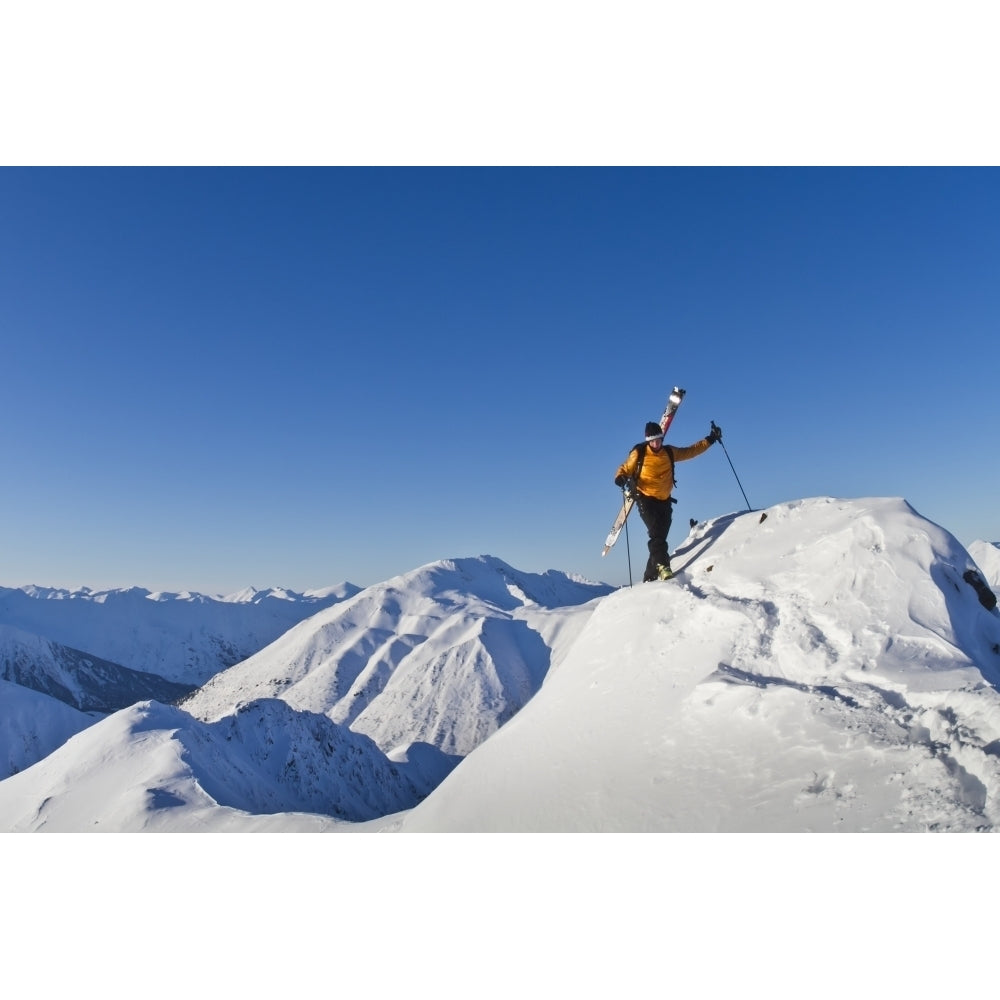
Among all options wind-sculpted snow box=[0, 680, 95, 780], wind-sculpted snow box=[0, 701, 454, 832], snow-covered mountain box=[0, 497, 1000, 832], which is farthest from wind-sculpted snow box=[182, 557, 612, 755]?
snow-covered mountain box=[0, 497, 1000, 832]

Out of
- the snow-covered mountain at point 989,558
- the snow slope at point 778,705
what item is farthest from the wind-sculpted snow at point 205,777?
the snow-covered mountain at point 989,558

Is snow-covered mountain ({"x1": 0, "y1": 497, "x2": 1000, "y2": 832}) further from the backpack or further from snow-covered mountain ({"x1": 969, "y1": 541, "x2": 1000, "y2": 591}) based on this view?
snow-covered mountain ({"x1": 969, "y1": 541, "x2": 1000, "y2": 591})

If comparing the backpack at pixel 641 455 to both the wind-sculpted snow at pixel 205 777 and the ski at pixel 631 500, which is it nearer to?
the ski at pixel 631 500

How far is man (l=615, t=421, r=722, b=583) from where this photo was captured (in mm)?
11578

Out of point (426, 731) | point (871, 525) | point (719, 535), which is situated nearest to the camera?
point (871, 525)

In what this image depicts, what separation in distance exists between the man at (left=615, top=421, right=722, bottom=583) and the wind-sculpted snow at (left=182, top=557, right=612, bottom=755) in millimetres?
79248

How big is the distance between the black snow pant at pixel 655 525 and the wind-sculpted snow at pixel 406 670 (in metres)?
79.1

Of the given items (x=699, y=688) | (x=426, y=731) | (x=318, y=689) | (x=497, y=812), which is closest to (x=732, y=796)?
(x=699, y=688)

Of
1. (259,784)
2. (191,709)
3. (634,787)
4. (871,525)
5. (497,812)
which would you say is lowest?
(191,709)

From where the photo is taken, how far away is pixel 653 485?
462 inches

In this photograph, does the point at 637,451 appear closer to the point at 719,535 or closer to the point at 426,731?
the point at 719,535

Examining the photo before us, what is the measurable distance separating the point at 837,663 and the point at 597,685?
3.37 m

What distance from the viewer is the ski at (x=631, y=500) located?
43.4 feet

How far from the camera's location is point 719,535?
11633mm
